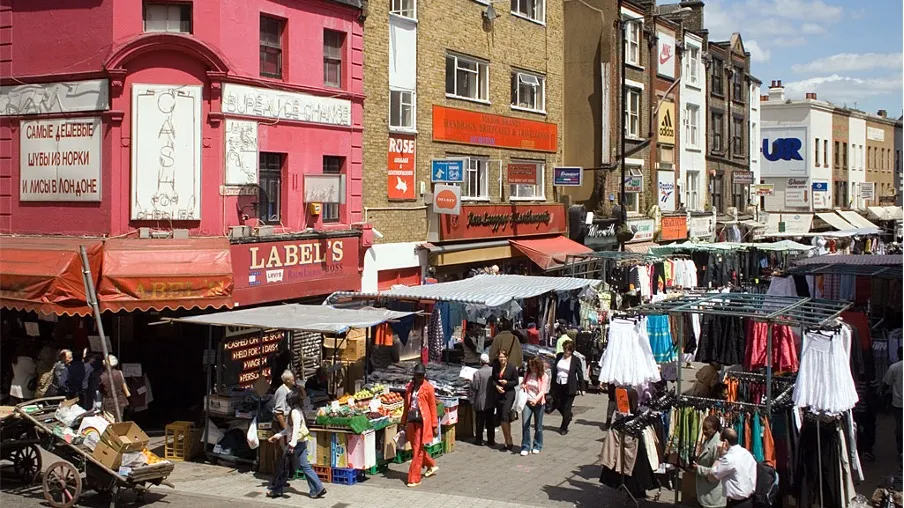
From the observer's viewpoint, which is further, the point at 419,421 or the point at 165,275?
the point at 165,275

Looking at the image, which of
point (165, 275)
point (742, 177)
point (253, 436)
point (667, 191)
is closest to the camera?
point (253, 436)

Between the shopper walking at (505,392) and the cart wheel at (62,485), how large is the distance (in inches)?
271

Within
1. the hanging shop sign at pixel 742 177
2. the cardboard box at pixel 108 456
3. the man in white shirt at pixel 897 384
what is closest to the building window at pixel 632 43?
Answer: the hanging shop sign at pixel 742 177

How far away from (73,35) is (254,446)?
9.58 m

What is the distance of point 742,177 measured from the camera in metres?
47.2

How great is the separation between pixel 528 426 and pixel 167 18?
35.6 ft

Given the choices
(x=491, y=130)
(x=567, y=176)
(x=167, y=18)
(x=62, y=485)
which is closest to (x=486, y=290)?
(x=167, y=18)

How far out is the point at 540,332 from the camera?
23.5m

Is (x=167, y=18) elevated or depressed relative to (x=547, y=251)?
elevated

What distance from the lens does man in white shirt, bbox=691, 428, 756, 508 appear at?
11156 mm

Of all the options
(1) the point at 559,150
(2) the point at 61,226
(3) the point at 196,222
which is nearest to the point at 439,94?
(1) the point at 559,150

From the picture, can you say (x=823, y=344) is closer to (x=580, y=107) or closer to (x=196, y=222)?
(x=196, y=222)

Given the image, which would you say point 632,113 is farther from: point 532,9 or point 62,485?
point 62,485

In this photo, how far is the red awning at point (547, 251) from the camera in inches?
1201
